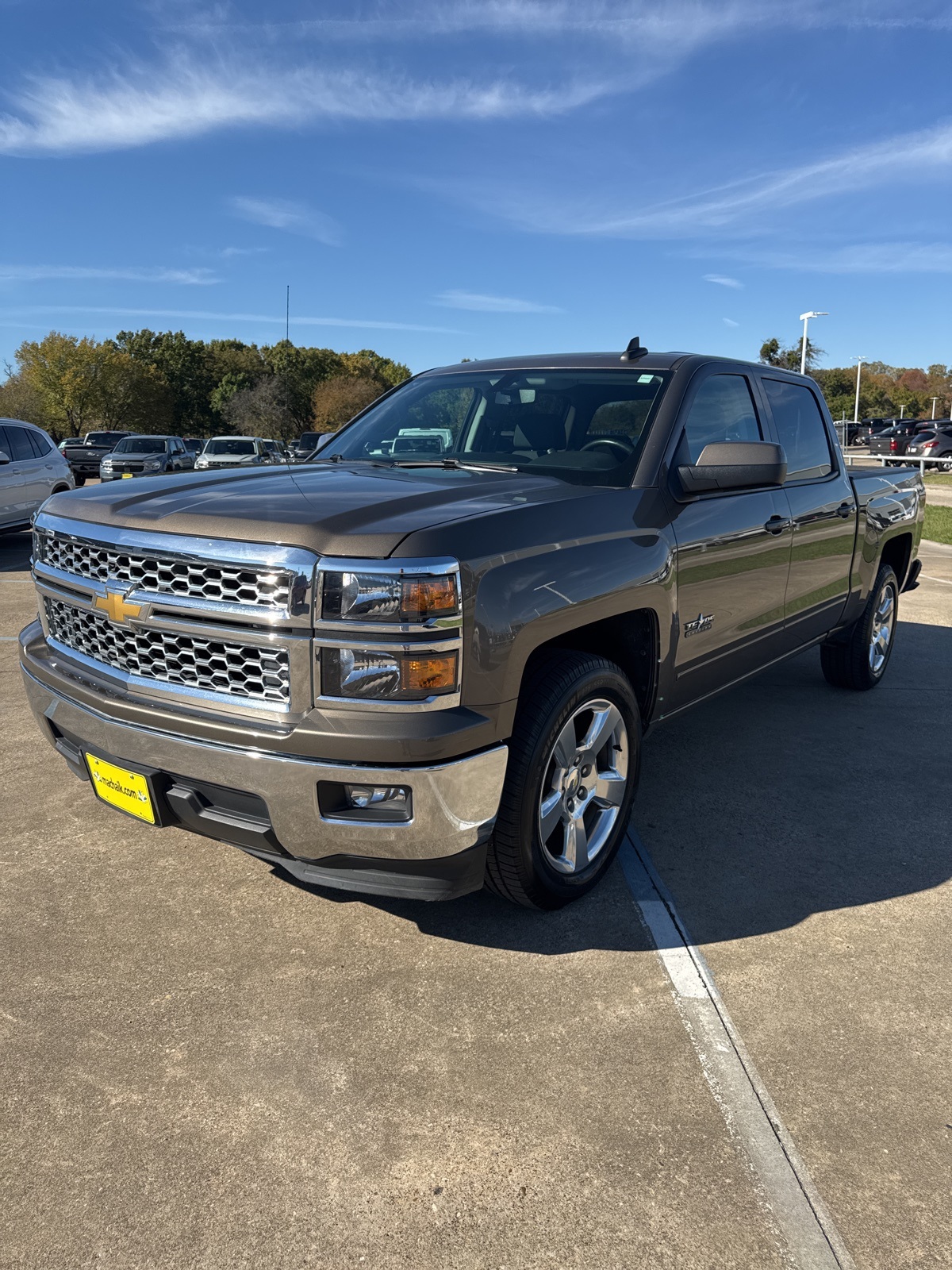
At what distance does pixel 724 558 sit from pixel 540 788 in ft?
4.91

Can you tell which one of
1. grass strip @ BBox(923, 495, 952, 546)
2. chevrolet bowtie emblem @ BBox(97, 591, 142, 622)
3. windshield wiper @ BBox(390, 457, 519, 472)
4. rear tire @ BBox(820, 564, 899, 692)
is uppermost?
windshield wiper @ BBox(390, 457, 519, 472)

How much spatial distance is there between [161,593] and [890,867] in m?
2.81

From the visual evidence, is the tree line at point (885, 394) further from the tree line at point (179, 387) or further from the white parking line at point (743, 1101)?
the white parking line at point (743, 1101)

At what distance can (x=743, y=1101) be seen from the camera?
2367 mm

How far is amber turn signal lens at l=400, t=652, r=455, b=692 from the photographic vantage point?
2490 millimetres

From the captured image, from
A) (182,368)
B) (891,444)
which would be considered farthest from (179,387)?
(891,444)

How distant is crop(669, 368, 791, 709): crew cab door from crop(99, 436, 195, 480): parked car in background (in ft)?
71.6

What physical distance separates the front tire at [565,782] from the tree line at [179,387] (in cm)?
5242

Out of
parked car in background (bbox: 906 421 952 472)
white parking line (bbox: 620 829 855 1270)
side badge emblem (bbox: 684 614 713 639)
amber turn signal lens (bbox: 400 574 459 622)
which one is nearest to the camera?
white parking line (bbox: 620 829 855 1270)

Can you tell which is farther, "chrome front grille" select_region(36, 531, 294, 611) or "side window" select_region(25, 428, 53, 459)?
"side window" select_region(25, 428, 53, 459)

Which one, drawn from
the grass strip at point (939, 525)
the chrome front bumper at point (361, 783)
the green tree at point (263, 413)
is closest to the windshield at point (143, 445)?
the grass strip at point (939, 525)

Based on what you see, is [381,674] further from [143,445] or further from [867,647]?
[143,445]

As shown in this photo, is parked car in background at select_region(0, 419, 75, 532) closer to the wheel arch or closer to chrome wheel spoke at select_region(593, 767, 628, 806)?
the wheel arch

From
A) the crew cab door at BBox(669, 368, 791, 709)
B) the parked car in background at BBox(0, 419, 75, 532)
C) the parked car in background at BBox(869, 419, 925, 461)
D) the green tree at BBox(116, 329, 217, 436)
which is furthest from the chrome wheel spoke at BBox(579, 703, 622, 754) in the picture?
the green tree at BBox(116, 329, 217, 436)
